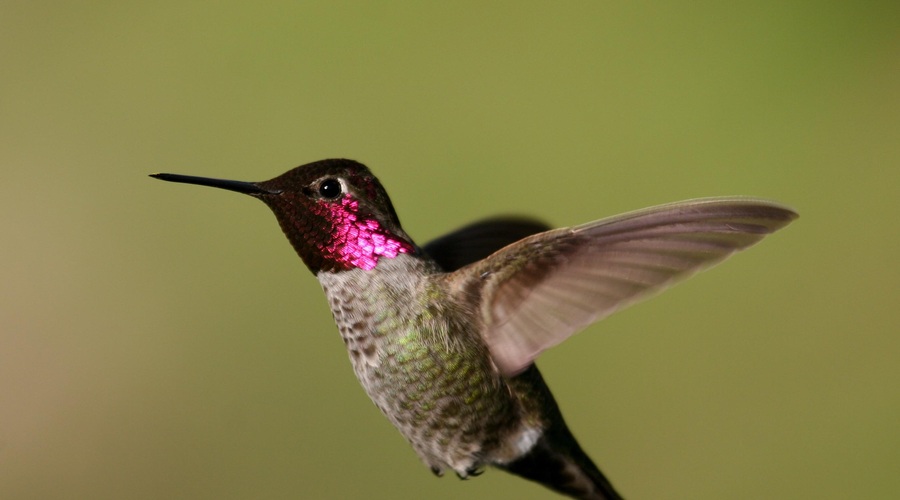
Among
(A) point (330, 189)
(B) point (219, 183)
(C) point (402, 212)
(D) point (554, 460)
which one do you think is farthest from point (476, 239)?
(C) point (402, 212)

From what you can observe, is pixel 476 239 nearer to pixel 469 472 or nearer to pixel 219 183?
pixel 469 472

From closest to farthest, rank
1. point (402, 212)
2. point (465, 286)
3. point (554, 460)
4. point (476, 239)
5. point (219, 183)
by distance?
point (219, 183), point (465, 286), point (554, 460), point (476, 239), point (402, 212)

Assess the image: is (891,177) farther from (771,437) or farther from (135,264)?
(135,264)

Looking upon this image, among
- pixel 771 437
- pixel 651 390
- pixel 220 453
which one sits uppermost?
pixel 220 453

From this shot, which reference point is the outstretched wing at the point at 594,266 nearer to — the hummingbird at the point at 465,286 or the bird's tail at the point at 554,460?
the hummingbird at the point at 465,286

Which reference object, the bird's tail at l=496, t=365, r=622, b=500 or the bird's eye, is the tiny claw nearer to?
the bird's tail at l=496, t=365, r=622, b=500

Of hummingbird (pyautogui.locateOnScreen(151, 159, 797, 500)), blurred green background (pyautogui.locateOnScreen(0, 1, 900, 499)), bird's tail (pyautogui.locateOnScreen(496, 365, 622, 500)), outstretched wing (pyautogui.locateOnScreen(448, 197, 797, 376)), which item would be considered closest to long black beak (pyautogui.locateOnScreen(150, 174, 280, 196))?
hummingbird (pyautogui.locateOnScreen(151, 159, 797, 500))

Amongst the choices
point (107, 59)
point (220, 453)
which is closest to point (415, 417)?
point (220, 453)
